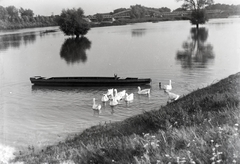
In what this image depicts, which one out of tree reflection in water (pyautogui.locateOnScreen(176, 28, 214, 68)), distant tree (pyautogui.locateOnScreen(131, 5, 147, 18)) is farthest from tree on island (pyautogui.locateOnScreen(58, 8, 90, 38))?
distant tree (pyautogui.locateOnScreen(131, 5, 147, 18))

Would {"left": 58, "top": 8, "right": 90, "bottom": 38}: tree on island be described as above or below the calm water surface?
above

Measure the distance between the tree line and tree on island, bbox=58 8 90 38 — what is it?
40023 millimetres

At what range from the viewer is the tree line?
14980 cm

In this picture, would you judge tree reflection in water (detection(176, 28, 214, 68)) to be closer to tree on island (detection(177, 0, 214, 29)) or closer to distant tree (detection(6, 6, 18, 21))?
tree on island (detection(177, 0, 214, 29))

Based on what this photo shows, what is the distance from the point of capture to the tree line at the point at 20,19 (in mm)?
149800

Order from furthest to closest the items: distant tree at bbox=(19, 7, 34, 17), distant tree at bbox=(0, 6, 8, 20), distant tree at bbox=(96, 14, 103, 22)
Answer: distant tree at bbox=(96, 14, 103, 22), distant tree at bbox=(19, 7, 34, 17), distant tree at bbox=(0, 6, 8, 20)

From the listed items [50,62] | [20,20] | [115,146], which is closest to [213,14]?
[20,20]

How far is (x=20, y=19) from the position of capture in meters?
168

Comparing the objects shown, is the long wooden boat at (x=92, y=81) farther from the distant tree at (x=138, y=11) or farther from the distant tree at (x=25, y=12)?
the distant tree at (x=138, y=11)

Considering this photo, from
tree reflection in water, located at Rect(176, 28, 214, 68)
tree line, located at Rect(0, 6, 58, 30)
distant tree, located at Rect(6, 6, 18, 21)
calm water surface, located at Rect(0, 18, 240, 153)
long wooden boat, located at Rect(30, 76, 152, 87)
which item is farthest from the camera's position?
distant tree, located at Rect(6, 6, 18, 21)

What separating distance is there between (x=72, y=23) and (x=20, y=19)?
77.3 m

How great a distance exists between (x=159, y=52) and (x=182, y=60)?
33.6 feet

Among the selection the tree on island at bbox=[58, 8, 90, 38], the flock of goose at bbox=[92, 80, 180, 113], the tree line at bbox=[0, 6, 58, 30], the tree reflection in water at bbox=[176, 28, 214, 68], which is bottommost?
the flock of goose at bbox=[92, 80, 180, 113]

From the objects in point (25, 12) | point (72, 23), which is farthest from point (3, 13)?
point (72, 23)
